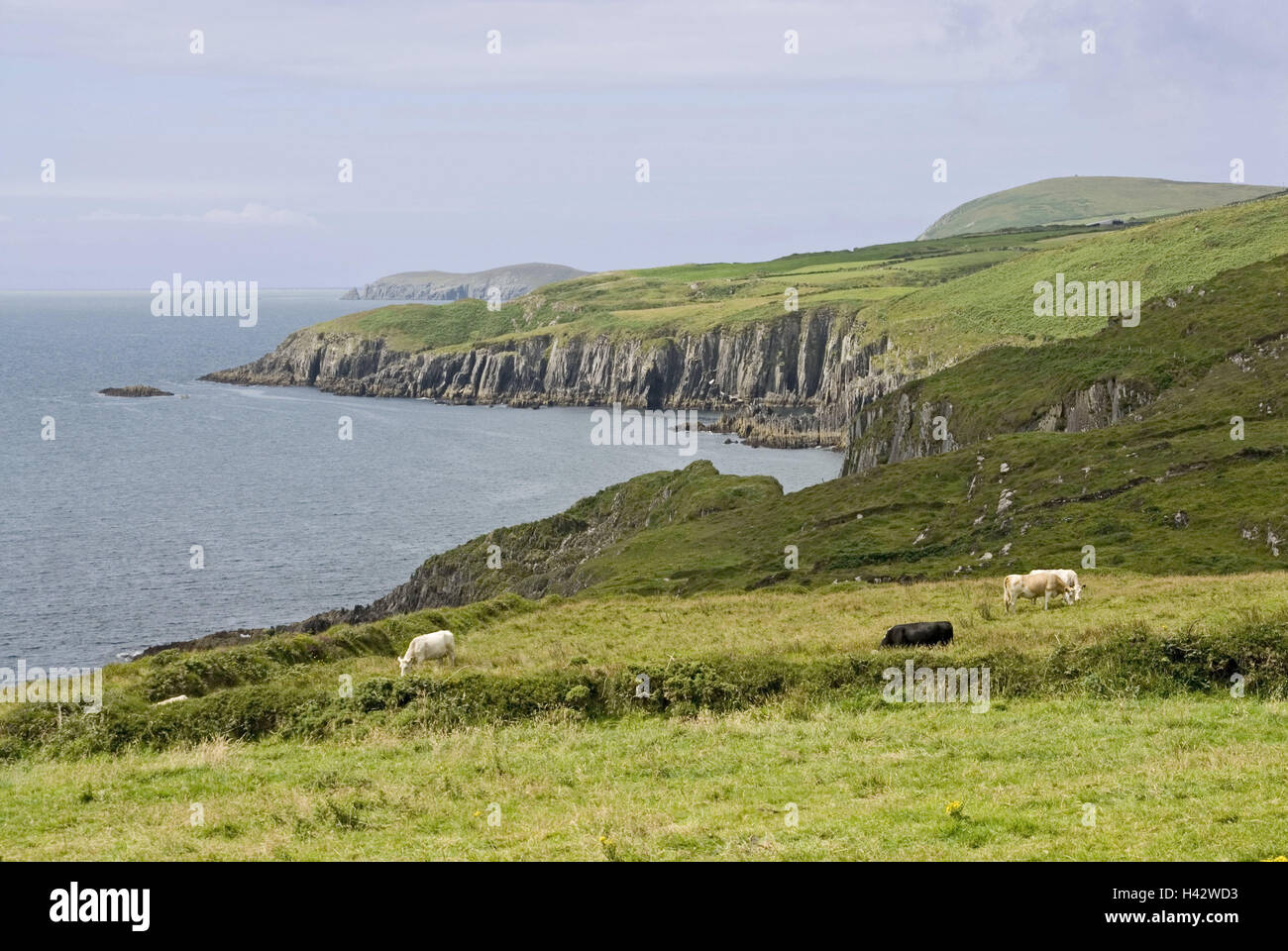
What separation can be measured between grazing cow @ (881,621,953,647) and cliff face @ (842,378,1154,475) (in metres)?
54.1

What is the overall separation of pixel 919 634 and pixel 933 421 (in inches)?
3018

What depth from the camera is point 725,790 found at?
17672 mm

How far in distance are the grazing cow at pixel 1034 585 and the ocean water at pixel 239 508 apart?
2285 inches

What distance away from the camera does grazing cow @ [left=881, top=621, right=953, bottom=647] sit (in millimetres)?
28969

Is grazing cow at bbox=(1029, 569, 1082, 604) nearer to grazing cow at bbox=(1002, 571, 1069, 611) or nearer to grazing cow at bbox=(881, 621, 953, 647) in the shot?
grazing cow at bbox=(1002, 571, 1069, 611)

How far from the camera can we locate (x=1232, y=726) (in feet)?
64.6

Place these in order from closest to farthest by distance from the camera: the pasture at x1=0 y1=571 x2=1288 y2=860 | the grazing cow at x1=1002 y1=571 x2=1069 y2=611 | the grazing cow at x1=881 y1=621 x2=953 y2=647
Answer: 1. the pasture at x1=0 y1=571 x2=1288 y2=860
2. the grazing cow at x1=881 y1=621 x2=953 y2=647
3. the grazing cow at x1=1002 y1=571 x2=1069 y2=611

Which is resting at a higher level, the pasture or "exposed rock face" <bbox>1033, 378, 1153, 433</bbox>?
"exposed rock face" <bbox>1033, 378, 1153, 433</bbox>

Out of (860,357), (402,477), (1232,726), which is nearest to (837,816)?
(1232,726)

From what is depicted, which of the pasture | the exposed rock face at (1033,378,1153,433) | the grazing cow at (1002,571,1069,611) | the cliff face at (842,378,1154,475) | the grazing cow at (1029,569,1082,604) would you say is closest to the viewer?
the pasture

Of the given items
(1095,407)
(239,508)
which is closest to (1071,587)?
(1095,407)

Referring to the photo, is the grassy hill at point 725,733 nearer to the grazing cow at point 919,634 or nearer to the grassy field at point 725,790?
the grassy field at point 725,790

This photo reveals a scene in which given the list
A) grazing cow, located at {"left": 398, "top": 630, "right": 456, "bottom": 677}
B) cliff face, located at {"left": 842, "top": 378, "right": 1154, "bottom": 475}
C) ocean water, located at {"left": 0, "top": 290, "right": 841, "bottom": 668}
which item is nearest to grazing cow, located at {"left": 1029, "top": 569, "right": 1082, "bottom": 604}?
grazing cow, located at {"left": 398, "top": 630, "right": 456, "bottom": 677}
